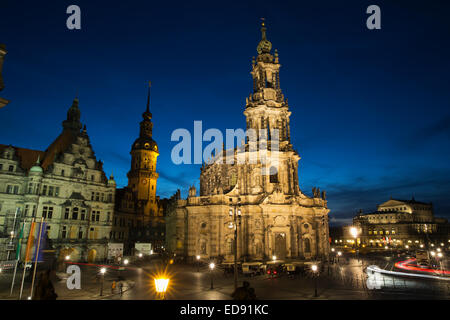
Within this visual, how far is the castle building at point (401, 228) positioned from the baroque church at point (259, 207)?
189 feet

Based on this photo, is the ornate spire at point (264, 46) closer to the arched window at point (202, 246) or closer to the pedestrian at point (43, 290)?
the arched window at point (202, 246)

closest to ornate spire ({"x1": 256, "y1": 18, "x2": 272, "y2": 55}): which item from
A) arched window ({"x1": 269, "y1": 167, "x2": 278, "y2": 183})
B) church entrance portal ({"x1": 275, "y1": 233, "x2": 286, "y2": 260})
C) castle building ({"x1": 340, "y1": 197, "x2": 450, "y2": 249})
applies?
arched window ({"x1": 269, "y1": 167, "x2": 278, "y2": 183})

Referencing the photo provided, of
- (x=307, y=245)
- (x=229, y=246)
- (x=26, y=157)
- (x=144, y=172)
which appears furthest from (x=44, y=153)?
(x=307, y=245)

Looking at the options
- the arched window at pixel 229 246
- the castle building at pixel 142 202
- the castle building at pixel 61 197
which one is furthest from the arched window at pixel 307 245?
the castle building at pixel 142 202

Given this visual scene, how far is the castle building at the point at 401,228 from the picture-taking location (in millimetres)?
105650

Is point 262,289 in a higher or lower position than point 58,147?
lower

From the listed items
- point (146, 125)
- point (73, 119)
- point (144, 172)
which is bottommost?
point (144, 172)

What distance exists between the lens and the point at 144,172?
258 ft

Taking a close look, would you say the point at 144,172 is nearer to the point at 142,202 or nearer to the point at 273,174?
the point at 142,202

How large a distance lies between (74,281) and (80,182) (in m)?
23.4

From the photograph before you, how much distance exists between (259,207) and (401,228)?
92.6 m

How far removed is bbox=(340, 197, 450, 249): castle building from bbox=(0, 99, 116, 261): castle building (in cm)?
8492
